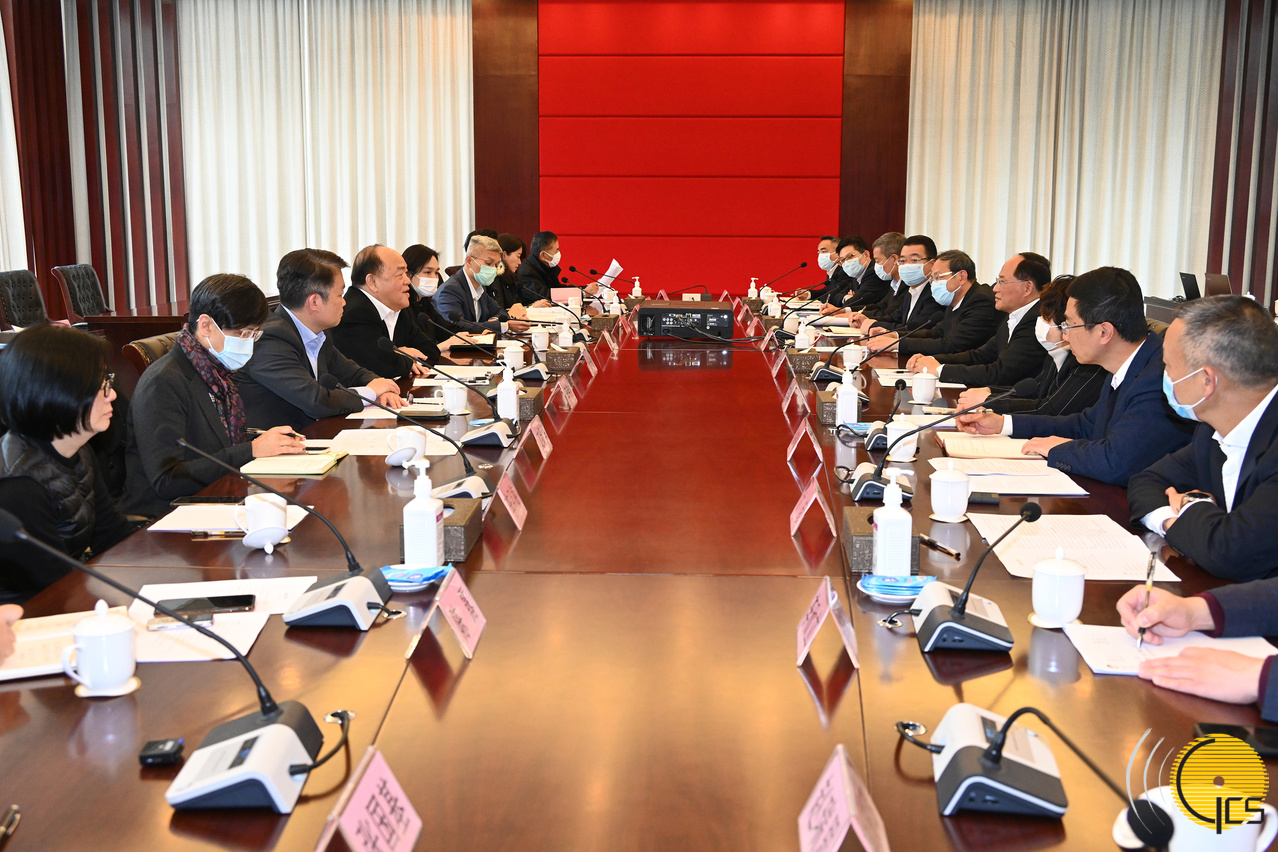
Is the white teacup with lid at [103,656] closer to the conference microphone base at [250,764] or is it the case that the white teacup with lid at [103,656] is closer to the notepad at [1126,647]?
the conference microphone base at [250,764]

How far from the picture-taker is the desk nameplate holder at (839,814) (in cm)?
91

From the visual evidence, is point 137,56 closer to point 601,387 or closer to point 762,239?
point 762,239

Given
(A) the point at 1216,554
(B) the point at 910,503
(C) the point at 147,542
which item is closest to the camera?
(A) the point at 1216,554

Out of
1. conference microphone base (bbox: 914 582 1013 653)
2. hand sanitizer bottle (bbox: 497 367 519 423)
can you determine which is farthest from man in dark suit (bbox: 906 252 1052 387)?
conference microphone base (bbox: 914 582 1013 653)

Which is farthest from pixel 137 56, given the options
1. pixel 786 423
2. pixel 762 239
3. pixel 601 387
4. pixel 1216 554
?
pixel 1216 554

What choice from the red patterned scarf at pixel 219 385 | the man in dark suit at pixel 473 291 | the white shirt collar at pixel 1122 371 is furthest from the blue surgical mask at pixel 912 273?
the red patterned scarf at pixel 219 385

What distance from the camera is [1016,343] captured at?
4125mm

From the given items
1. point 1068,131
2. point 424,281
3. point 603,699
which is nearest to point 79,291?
point 424,281

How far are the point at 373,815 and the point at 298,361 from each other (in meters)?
2.61

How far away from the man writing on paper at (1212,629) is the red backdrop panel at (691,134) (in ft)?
22.8

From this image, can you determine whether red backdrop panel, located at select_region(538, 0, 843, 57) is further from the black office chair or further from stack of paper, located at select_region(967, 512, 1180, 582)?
stack of paper, located at select_region(967, 512, 1180, 582)

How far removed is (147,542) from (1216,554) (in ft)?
6.02

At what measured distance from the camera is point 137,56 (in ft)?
25.4

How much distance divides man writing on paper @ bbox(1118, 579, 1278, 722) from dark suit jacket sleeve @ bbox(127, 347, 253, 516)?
1.98 m
